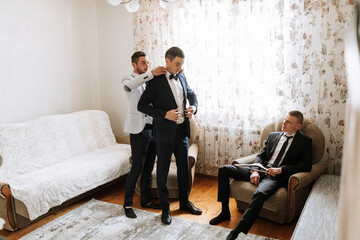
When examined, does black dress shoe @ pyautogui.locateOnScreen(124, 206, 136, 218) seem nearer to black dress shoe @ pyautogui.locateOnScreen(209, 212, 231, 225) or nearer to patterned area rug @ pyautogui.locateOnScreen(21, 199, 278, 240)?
patterned area rug @ pyautogui.locateOnScreen(21, 199, 278, 240)

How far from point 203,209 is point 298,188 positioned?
1.00 m

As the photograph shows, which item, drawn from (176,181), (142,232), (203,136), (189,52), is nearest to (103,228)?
(142,232)

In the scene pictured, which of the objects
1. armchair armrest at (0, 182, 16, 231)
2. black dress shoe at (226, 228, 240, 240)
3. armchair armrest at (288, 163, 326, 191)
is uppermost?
armchair armrest at (288, 163, 326, 191)

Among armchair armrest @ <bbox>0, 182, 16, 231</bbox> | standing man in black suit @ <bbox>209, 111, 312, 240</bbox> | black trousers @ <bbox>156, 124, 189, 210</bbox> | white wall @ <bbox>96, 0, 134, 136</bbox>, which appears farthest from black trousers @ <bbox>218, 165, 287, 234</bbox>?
white wall @ <bbox>96, 0, 134, 136</bbox>

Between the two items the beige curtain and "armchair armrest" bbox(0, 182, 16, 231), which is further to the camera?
"armchair armrest" bbox(0, 182, 16, 231)

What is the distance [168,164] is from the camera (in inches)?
111

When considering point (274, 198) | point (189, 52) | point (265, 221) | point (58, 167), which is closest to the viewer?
point (274, 198)

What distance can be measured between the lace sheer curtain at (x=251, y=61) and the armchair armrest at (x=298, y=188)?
635 millimetres

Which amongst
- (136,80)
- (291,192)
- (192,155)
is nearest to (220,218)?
(291,192)

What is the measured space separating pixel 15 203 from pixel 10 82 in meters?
1.49

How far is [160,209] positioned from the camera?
312 centimetres

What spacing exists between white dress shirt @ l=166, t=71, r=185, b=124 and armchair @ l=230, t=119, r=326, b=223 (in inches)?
31.3

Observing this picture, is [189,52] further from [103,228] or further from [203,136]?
[103,228]

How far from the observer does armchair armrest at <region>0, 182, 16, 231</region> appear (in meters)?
2.64
